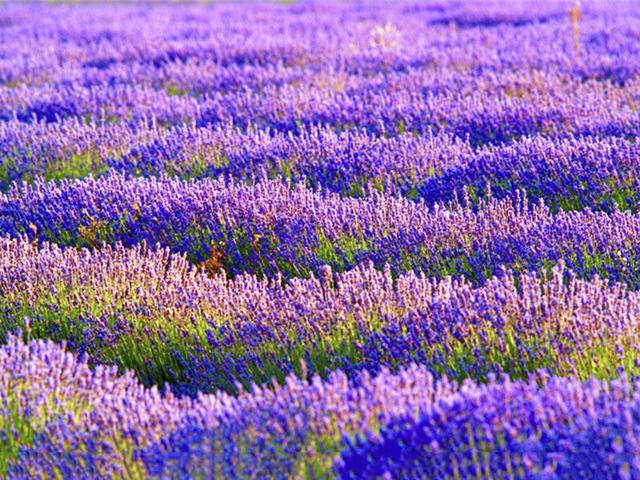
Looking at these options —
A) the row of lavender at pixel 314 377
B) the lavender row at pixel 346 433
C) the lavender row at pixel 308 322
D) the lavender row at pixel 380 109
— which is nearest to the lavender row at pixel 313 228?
the lavender row at pixel 308 322

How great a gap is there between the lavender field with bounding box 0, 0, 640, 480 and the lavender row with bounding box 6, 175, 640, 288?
13 mm

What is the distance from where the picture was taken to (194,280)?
3.37 meters

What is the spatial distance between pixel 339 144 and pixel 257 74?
2.75m

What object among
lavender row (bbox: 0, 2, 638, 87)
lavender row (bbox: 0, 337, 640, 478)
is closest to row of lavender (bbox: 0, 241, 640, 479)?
lavender row (bbox: 0, 337, 640, 478)

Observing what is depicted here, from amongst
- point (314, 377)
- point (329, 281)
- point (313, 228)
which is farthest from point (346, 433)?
point (313, 228)

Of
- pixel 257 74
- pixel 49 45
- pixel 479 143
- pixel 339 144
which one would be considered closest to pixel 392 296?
pixel 339 144

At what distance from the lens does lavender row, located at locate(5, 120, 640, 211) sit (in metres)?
4.23

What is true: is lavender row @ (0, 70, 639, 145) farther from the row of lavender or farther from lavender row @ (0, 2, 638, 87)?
the row of lavender

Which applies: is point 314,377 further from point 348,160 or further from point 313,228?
point 348,160

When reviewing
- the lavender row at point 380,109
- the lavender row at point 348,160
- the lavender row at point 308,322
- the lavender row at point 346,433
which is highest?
the lavender row at point 380,109

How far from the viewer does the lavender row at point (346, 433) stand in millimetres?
1991

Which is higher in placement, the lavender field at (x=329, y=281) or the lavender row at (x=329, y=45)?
the lavender row at (x=329, y=45)

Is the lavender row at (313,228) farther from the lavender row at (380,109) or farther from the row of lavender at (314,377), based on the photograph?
the lavender row at (380,109)

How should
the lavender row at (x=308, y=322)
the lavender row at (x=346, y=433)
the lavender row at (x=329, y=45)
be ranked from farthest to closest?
the lavender row at (x=329, y=45) → the lavender row at (x=308, y=322) → the lavender row at (x=346, y=433)
